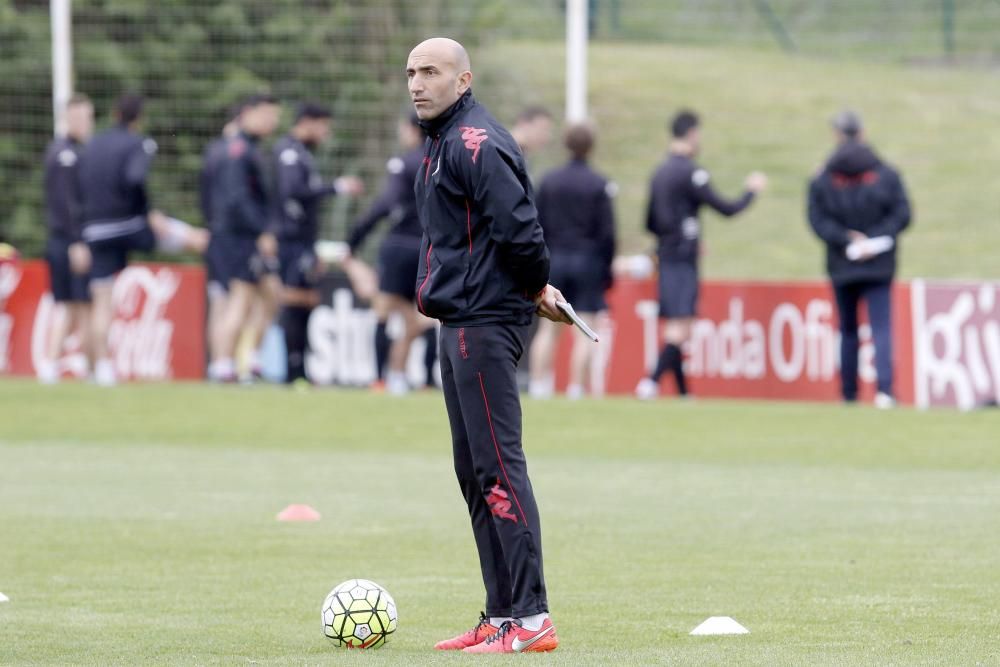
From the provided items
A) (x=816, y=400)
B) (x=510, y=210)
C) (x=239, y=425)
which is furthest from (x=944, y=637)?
(x=816, y=400)

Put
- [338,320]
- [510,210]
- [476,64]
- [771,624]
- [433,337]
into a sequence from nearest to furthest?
1. [510,210]
2. [771,624]
3. [433,337]
4. [338,320]
5. [476,64]

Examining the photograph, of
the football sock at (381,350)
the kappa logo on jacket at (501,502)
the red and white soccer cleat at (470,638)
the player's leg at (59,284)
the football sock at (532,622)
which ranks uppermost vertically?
the player's leg at (59,284)

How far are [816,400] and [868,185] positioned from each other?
7.33 feet

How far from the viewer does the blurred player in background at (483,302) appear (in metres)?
6.64

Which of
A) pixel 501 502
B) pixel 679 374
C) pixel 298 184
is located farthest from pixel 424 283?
pixel 298 184

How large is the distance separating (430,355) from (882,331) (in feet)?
14.1

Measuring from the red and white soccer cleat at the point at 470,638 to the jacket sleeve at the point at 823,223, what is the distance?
10.5 m

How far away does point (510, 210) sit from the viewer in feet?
21.4

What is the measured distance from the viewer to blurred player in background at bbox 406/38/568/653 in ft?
21.8

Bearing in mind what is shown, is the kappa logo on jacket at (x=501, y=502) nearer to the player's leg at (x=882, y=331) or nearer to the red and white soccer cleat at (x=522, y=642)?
the red and white soccer cleat at (x=522, y=642)

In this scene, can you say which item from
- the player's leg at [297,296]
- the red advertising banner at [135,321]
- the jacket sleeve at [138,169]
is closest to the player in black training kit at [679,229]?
the player's leg at [297,296]

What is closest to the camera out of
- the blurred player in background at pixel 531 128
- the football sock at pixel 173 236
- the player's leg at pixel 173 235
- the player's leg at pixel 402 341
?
the blurred player in background at pixel 531 128

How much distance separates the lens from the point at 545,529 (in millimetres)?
10055

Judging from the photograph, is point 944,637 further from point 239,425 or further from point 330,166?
point 330,166
